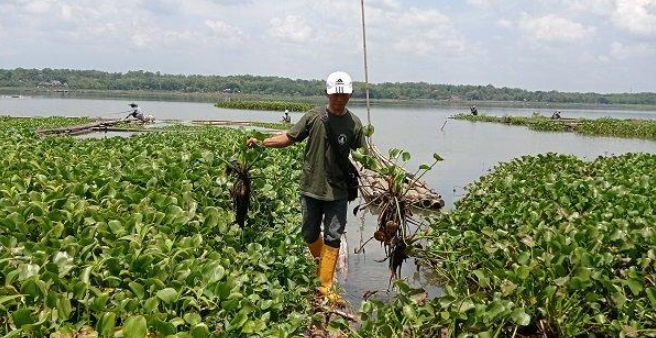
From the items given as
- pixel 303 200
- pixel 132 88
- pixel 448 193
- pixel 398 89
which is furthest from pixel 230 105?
pixel 398 89

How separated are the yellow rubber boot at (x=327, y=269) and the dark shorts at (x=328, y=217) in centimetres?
7

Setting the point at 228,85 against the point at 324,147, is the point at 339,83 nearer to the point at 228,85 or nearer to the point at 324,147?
the point at 324,147

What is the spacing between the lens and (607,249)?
488 centimetres

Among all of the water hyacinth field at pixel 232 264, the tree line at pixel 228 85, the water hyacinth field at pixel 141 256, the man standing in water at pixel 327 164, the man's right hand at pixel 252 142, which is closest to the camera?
the water hyacinth field at pixel 141 256

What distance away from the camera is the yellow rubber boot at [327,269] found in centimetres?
553

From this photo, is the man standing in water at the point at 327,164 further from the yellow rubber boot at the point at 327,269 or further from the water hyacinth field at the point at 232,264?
the water hyacinth field at the point at 232,264

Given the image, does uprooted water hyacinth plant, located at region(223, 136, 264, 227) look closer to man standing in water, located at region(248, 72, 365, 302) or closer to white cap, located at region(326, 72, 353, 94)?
man standing in water, located at region(248, 72, 365, 302)

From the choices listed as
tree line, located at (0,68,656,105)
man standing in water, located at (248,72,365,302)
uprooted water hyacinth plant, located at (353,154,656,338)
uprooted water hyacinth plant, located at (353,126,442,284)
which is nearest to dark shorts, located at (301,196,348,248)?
man standing in water, located at (248,72,365,302)

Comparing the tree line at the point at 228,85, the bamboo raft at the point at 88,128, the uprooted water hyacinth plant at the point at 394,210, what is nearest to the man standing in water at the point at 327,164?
the uprooted water hyacinth plant at the point at 394,210

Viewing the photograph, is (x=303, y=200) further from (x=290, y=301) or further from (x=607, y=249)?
(x=607, y=249)

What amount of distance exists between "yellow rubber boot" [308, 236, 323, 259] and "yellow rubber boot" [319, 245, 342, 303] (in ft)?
0.71

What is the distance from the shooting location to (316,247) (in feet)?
19.3

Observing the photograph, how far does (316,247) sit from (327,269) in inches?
13.6

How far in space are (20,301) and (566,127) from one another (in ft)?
150
